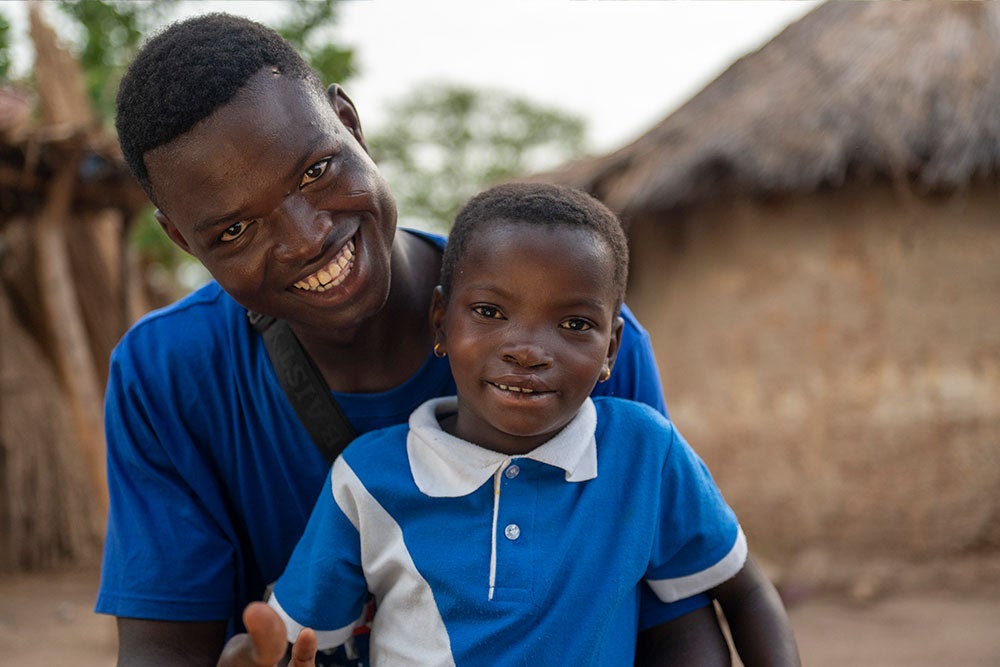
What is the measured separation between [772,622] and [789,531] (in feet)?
15.2

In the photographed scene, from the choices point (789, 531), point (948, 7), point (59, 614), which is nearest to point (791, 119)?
point (948, 7)

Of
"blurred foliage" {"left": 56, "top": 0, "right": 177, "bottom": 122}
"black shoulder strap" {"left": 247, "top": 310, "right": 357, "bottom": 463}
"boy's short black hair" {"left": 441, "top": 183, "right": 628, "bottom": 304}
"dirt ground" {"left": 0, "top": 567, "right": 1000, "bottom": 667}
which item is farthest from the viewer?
"blurred foliage" {"left": 56, "top": 0, "right": 177, "bottom": 122}

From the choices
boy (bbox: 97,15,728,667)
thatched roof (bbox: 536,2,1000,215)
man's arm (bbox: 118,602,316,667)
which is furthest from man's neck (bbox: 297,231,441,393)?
thatched roof (bbox: 536,2,1000,215)

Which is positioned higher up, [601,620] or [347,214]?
[347,214]

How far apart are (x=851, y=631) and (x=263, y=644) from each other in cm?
464

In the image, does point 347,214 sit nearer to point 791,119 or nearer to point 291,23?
point 791,119

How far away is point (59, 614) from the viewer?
6645 mm

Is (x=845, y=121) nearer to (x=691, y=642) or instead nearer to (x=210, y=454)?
(x=691, y=642)

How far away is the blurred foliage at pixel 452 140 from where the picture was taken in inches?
834

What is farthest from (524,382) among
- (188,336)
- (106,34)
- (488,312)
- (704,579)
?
(106,34)

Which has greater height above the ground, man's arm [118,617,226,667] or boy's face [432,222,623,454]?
boy's face [432,222,623,454]

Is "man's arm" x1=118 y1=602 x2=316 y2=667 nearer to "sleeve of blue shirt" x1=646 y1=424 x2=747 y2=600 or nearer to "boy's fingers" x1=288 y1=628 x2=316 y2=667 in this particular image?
"boy's fingers" x1=288 y1=628 x2=316 y2=667

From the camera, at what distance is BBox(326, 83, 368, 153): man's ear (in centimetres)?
190

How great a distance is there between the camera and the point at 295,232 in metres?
1.67
